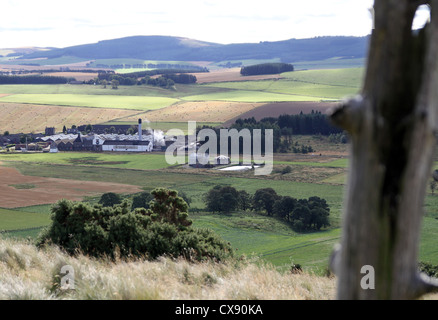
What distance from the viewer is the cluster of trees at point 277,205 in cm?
4738

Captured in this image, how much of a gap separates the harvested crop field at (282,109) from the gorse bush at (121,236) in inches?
4146

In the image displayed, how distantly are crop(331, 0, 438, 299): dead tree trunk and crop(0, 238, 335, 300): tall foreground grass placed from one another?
3.51 m

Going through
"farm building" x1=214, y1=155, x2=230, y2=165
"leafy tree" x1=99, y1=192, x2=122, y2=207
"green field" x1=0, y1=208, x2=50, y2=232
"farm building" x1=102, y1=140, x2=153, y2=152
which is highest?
"green field" x1=0, y1=208, x2=50, y2=232

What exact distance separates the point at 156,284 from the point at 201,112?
130899mm

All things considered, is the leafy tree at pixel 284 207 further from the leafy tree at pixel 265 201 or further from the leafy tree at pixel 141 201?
the leafy tree at pixel 141 201

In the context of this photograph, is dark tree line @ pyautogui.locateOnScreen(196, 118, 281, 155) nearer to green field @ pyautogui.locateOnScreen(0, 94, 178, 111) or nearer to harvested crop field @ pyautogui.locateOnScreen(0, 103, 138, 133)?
harvested crop field @ pyautogui.locateOnScreen(0, 103, 138, 133)

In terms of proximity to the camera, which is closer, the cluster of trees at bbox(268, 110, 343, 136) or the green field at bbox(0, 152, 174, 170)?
the green field at bbox(0, 152, 174, 170)

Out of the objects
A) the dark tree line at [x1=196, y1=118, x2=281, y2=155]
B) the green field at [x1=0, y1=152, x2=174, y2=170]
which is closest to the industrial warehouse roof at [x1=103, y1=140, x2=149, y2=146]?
the green field at [x1=0, y1=152, x2=174, y2=170]

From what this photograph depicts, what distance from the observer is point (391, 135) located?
4363mm

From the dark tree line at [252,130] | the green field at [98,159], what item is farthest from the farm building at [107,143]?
the dark tree line at [252,130]

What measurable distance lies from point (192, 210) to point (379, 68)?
47613 mm

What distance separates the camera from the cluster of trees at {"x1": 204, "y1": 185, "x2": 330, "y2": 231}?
155 feet
